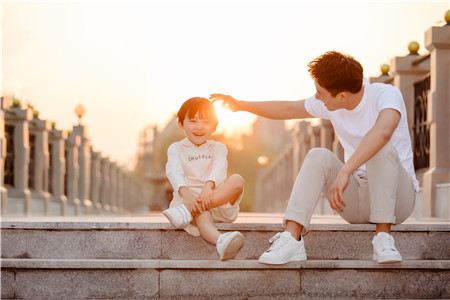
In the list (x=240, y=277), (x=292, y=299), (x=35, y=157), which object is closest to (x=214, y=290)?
(x=240, y=277)

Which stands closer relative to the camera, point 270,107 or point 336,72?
point 336,72

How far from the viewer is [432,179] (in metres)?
8.77

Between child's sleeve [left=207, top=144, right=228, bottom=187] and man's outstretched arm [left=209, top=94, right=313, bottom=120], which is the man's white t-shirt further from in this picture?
child's sleeve [left=207, top=144, right=228, bottom=187]

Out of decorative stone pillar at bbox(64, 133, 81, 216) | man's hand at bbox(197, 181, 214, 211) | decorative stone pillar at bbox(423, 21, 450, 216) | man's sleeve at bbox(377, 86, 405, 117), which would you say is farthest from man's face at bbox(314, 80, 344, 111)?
decorative stone pillar at bbox(64, 133, 81, 216)

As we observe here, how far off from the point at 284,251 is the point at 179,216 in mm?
731

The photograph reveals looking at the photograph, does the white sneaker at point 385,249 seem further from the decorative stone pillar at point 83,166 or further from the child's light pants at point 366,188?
the decorative stone pillar at point 83,166

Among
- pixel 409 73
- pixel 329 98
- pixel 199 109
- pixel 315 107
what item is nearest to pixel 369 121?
pixel 329 98

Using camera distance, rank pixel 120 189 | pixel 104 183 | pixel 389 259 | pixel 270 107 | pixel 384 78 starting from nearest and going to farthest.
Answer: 1. pixel 389 259
2. pixel 270 107
3. pixel 384 78
4. pixel 104 183
5. pixel 120 189

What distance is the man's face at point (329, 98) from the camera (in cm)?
420

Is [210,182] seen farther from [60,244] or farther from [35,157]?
[35,157]

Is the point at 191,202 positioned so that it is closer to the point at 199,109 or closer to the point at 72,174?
the point at 199,109

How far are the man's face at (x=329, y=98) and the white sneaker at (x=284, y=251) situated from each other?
34.1 inches

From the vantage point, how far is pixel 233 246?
13.7ft

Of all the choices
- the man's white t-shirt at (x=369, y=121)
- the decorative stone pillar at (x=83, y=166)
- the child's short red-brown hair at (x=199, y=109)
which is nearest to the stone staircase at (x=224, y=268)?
the man's white t-shirt at (x=369, y=121)
